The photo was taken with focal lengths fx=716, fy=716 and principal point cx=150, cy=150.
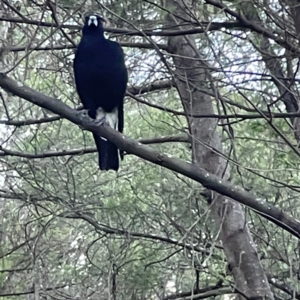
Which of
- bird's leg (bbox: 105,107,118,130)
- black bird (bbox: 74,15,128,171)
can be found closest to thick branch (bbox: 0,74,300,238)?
black bird (bbox: 74,15,128,171)

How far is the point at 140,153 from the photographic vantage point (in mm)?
2455

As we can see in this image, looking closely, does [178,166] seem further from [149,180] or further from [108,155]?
[149,180]

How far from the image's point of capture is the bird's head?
3.46 meters

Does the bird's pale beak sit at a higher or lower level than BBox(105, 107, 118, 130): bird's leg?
higher

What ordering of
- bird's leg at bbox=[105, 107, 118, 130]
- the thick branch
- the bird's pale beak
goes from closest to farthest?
the thick branch → the bird's pale beak → bird's leg at bbox=[105, 107, 118, 130]

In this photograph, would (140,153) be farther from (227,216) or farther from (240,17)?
(227,216)

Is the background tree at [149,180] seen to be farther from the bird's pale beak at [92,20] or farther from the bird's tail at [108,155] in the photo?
the bird's tail at [108,155]

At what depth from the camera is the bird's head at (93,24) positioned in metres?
3.46

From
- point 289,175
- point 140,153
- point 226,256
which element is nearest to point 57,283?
point 226,256

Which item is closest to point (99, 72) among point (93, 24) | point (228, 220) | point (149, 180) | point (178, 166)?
point (93, 24)

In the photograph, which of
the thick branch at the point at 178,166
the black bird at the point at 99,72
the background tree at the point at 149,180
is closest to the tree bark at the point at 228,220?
the background tree at the point at 149,180

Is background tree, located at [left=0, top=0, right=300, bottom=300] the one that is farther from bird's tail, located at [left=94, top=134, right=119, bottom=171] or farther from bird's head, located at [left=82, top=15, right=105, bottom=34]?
bird's tail, located at [left=94, top=134, right=119, bottom=171]

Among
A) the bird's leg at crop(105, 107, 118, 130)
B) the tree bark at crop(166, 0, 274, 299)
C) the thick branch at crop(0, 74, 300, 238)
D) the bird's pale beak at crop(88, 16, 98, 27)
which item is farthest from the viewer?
the bird's leg at crop(105, 107, 118, 130)

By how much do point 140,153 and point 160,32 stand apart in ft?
2.83
